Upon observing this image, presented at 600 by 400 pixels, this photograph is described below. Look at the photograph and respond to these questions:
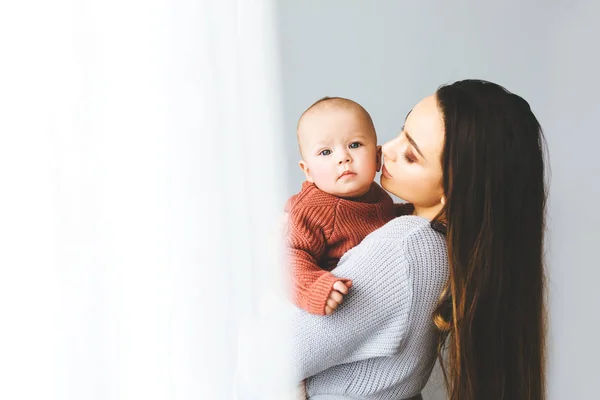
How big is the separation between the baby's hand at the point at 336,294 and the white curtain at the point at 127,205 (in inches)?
4.5

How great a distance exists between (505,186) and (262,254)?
0.40 meters

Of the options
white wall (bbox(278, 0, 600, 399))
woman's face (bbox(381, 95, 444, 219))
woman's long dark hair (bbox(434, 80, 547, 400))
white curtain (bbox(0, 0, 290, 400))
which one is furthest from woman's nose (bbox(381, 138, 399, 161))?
white wall (bbox(278, 0, 600, 399))

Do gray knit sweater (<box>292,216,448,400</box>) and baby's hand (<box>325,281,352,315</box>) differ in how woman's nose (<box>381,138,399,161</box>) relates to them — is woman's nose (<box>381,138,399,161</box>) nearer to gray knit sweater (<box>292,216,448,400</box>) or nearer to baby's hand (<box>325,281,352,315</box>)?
gray knit sweater (<box>292,216,448,400</box>)

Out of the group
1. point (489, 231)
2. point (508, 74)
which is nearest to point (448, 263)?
point (489, 231)

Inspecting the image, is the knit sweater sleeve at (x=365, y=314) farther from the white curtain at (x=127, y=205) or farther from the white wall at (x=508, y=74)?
the white wall at (x=508, y=74)

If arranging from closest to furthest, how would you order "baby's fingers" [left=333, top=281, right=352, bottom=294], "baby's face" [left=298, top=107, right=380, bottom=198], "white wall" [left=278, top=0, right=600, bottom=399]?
"baby's fingers" [left=333, top=281, right=352, bottom=294]
"baby's face" [left=298, top=107, right=380, bottom=198]
"white wall" [left=278, top=0, right=600, bottom=399]

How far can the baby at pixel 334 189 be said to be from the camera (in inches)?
45.9

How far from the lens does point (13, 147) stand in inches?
31.1

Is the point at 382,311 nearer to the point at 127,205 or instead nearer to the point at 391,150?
the point at 391,150

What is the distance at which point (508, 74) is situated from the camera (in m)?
1.84

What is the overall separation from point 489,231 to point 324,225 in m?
0.28

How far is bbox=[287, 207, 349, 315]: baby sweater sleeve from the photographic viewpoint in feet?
3.29

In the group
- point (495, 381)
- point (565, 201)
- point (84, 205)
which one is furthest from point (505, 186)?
point (565, 201)

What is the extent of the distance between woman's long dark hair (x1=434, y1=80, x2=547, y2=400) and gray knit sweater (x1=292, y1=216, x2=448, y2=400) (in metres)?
0.04
